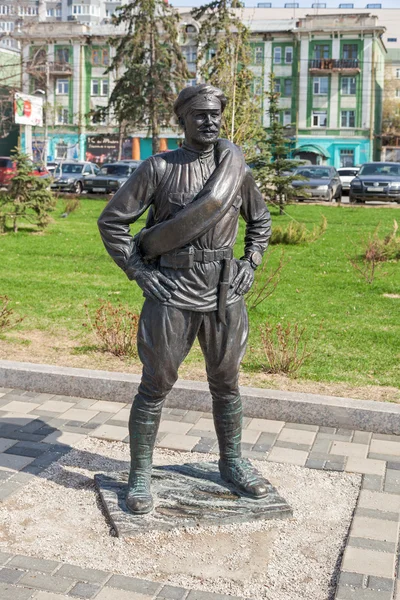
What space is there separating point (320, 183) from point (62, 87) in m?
36.3

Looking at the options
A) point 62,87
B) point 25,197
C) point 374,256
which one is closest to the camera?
point 374,256

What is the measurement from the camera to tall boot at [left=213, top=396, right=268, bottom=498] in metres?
4.93

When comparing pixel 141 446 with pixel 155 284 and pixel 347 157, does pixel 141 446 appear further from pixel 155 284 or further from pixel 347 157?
pixel 347 157

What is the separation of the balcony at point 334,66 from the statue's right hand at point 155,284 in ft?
177

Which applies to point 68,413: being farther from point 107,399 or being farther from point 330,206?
point 330,206

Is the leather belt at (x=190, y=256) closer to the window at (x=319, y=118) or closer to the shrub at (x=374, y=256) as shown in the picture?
the shrub at (x=374, y=256)

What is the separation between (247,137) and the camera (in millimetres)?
18641

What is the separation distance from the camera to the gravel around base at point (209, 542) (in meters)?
4.11

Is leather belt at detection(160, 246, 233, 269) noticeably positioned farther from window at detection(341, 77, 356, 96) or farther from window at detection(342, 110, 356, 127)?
window at detection(341, 77, 356, 96)

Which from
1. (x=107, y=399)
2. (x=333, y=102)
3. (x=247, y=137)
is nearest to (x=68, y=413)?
(x=107, y=399)

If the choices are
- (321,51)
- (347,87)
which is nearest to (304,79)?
(321,51)

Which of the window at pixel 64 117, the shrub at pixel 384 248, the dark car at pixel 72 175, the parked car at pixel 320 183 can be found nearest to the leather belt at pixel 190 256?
the shrub at pixel 384 248

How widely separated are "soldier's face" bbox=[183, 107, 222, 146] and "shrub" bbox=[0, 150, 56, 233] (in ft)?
44.1

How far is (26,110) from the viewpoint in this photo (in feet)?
84.8
